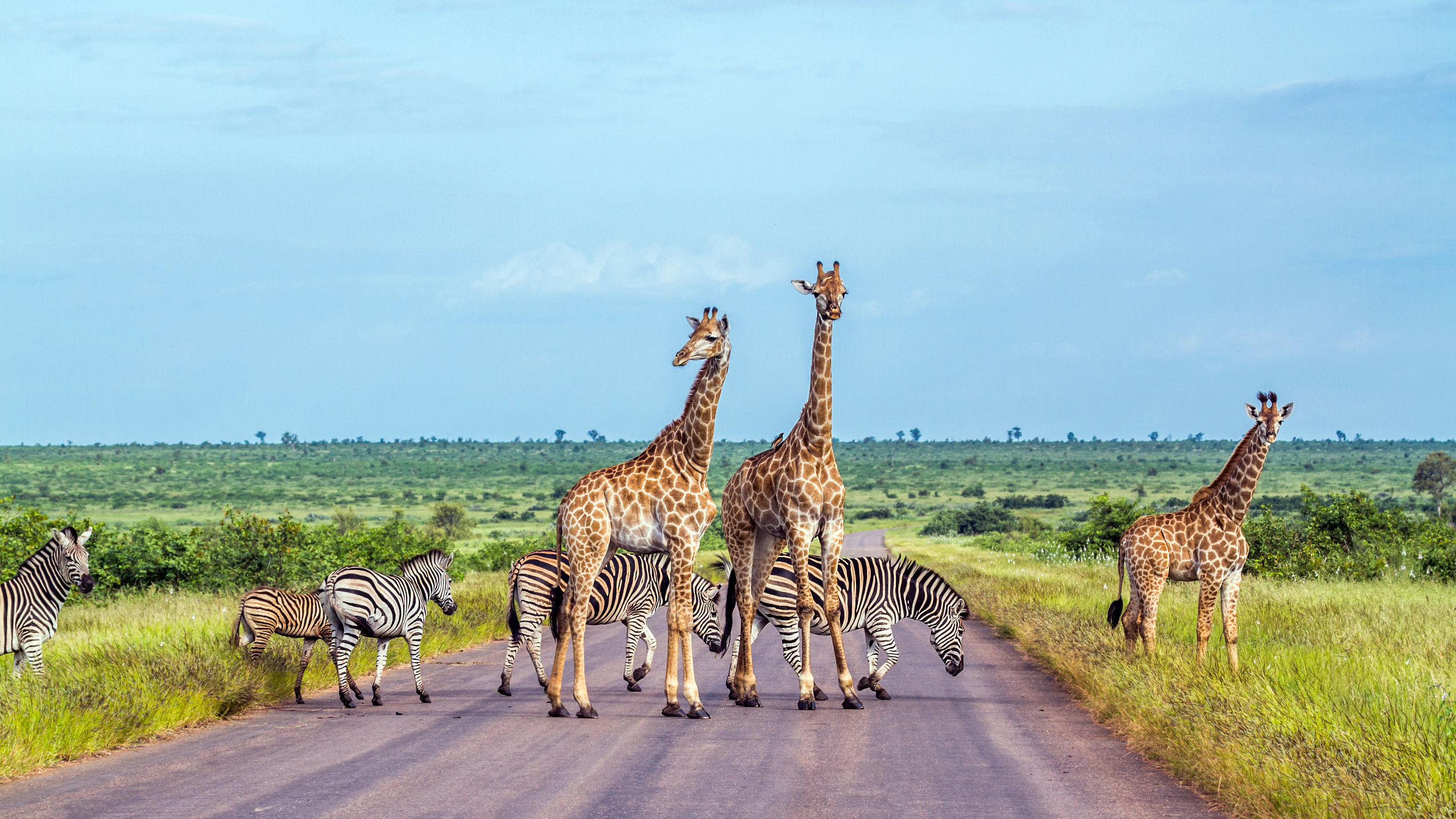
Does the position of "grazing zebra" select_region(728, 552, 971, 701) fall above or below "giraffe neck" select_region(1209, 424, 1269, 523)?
below

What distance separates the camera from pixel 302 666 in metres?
14.5

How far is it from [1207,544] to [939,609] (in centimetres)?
302

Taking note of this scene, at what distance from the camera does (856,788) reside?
9.58 m

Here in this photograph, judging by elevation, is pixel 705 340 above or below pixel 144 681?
above

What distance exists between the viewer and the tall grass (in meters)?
10.9

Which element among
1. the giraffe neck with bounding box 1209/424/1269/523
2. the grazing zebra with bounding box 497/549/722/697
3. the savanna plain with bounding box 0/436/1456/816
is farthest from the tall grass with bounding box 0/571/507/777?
the giraffe neck with bounding box 1209/424/1269/523

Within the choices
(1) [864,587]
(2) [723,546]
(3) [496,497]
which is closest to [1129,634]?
(1) [864,587]

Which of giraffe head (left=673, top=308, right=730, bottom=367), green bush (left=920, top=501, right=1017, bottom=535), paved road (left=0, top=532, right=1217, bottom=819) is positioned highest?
giraffe head (left=673, top=308, right=730, bottom=367)

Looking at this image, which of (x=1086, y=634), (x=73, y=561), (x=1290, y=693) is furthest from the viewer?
(x=1086, y=634)

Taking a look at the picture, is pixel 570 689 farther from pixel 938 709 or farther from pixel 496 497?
pixel 496 497

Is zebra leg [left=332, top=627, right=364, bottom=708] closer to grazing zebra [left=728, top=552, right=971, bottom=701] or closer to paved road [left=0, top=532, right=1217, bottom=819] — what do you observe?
paved road [left=0, top=532, right=1217, bottom=819]

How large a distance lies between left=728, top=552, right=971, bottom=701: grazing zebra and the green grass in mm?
1523

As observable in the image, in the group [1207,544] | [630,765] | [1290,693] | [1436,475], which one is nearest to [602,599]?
[630,765]

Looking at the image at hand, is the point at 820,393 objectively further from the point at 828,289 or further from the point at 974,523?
the point at 974,523
